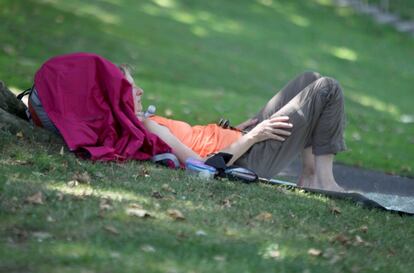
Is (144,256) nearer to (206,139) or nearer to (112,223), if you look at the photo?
(112,223)

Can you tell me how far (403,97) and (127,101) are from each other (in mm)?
14400

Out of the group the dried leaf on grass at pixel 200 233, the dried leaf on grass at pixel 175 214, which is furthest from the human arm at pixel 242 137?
the dried leaf on grass at pixel 200 233

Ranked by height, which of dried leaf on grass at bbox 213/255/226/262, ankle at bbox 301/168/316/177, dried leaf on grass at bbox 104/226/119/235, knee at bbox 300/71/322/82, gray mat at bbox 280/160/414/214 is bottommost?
gray mat at bbox 280/160/414/214

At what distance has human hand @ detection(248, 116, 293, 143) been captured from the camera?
715cm

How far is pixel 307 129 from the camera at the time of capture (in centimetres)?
730

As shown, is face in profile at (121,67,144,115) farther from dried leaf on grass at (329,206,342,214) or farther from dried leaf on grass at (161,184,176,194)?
dried leaf on grass at (329,206,342,214)

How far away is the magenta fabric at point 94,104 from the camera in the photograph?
Result: 716cm

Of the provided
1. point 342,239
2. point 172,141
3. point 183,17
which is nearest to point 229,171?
point 172,141

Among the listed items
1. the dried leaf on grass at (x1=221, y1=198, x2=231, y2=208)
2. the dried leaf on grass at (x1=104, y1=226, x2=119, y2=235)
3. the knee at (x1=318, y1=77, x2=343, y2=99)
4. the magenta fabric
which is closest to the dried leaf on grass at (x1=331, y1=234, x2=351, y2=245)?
the dried leaf on grass at (x1=221, y1=198, x2=231, y2=208)

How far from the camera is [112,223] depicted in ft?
17.7

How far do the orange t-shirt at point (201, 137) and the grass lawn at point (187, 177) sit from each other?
439 millimetres

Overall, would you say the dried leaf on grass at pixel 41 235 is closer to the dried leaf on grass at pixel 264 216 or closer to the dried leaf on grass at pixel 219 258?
the dried leaf on grass at pixel 219 258

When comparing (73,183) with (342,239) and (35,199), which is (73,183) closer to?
(35,199)

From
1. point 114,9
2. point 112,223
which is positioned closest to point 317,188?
point 112,223
